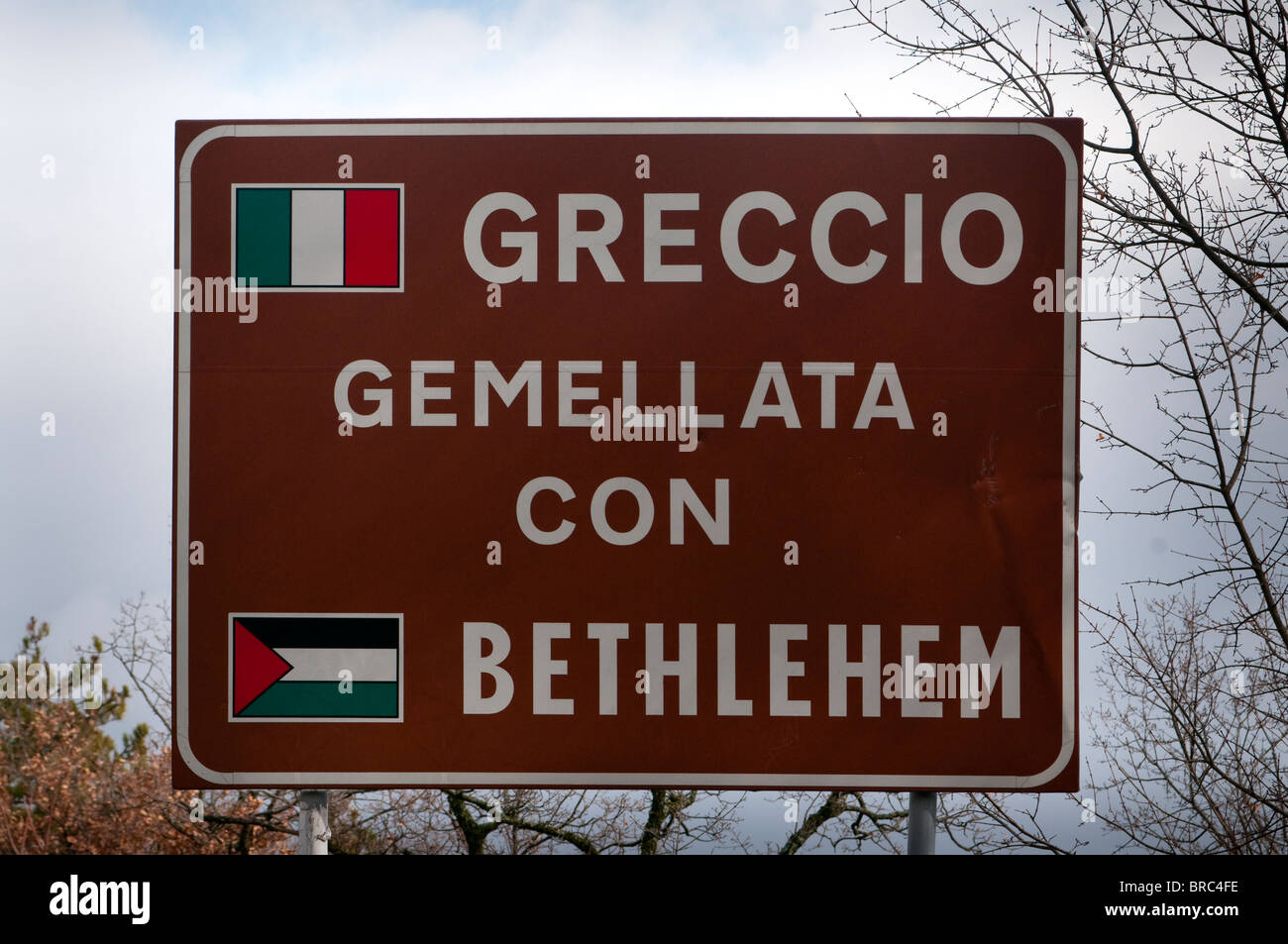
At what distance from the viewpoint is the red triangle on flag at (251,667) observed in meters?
3.80

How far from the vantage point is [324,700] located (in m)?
3.80

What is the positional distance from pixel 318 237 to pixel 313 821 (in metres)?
2.09

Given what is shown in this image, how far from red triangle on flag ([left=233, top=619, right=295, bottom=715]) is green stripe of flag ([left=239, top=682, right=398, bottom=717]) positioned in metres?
0.03

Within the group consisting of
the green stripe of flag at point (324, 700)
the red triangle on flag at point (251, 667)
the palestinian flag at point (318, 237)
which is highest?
the palestinian flag at point (318, 237)

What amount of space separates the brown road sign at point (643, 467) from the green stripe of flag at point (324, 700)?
0.01 metres

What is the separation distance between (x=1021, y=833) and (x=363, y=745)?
4.22 meters


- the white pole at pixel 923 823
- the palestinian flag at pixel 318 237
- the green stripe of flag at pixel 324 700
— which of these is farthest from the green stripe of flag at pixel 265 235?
the white pole at pixel 923 823

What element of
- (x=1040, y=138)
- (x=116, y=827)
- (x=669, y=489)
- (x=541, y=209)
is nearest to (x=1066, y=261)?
(x=1040, y=138)

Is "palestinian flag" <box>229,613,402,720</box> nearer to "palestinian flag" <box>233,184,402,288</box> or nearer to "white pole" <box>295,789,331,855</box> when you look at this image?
"white pole" <box>295,789,331,855</box>

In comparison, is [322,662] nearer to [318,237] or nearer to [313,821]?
[313,821]

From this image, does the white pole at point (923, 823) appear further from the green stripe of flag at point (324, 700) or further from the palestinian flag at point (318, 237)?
the palestinian flag at point (318, 237)

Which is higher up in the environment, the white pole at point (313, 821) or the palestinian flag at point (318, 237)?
the palestinian flag at point (318, 237)

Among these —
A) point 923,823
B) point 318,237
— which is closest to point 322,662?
point 318,237
